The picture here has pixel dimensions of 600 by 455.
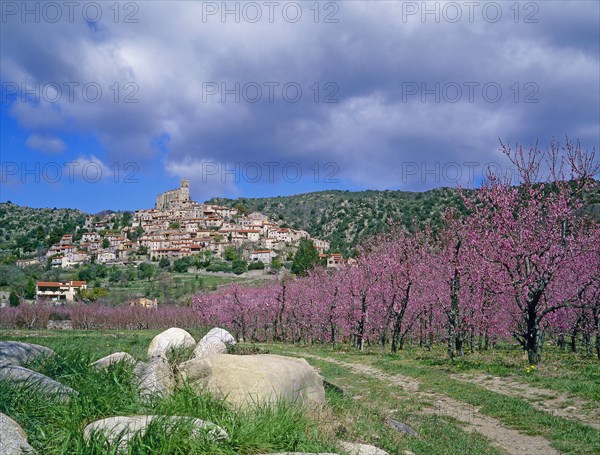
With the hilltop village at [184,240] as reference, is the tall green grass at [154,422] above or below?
below

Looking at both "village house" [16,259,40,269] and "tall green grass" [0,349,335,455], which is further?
"village house" [16,259,40,269]

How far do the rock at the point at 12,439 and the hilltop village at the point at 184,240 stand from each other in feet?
320

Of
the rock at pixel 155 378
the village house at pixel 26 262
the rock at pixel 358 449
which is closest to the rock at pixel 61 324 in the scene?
the rock at pixel 155 378

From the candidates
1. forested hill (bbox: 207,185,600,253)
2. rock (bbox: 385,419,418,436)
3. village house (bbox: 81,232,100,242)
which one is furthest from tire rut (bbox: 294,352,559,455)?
village house (bbox: 81,232,100,242)

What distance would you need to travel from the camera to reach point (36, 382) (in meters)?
6.66

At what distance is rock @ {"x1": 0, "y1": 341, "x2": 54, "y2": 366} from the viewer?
28.6 feet

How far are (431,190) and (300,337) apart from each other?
307ft

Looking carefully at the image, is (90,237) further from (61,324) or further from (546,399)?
(546,399)

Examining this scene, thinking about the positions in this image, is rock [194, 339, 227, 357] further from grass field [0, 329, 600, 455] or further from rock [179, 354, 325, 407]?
rock [179, 354, 325, 407]

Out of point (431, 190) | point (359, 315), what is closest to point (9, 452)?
point (359, 315)

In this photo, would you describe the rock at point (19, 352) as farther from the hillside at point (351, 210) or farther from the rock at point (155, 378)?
the hillside at point (351, 210)

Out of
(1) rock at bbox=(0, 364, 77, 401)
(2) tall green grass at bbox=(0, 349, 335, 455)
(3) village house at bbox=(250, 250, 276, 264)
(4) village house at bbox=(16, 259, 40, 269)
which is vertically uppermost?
(3) village house at bbox=(250, 250, 276, 264)

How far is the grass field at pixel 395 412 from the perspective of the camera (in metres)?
5.59

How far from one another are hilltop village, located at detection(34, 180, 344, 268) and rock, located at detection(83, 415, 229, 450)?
96.9 metres
